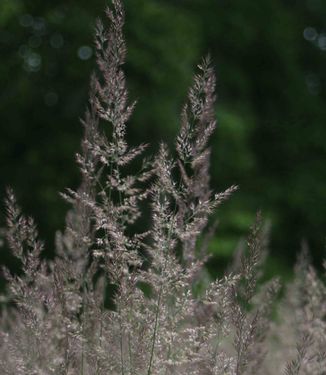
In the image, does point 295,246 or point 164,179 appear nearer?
point 164,179

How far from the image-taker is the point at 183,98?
12414 millimetres

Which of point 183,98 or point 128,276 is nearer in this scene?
point 128,276

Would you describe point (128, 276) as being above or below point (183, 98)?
below

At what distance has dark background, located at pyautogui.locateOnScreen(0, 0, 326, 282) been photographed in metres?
11.5

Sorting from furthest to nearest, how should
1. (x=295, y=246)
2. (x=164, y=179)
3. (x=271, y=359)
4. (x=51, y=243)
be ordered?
(x=295, y=246) → (x=51, y=243) → (x=271, y=359) → (x=164, y=179)

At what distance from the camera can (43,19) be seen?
12.3 meters

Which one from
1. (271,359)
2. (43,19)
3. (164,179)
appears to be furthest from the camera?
(43,19)

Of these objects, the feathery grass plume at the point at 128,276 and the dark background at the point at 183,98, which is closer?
the feathery grass plume at the point at 128,276

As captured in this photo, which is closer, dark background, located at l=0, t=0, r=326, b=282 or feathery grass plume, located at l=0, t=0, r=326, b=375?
feathery grass plume, located at l=0, t=0, r=326, b=375

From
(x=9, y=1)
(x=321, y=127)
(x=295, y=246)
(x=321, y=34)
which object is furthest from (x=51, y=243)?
(x=321, y=34)

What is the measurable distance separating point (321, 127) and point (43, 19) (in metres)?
5.92

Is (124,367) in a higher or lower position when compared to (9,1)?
lower

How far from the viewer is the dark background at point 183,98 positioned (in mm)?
11461

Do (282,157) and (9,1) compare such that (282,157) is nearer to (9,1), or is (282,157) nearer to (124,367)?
(9,1)
